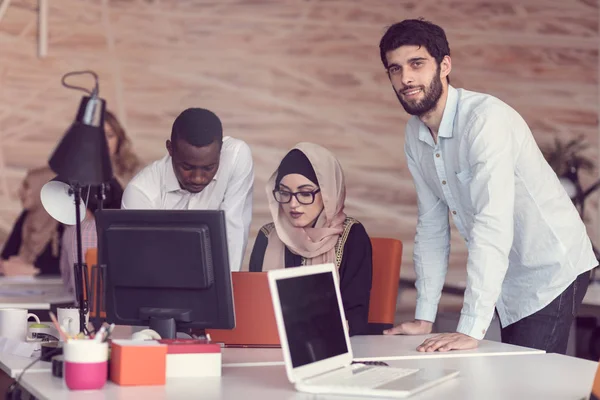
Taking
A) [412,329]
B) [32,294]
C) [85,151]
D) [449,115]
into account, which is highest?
[449,115]

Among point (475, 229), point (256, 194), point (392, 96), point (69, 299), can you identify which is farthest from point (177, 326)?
point (392, 96)

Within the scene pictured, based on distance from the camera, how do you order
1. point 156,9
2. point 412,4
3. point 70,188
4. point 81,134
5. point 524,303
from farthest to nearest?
point 412,4, point 156,9, point 524,303, point 70,188, point 81,134

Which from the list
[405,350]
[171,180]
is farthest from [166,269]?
[171,180]

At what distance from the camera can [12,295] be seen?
358 centimetres

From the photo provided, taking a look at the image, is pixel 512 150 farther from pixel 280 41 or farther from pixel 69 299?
pixel 280 41

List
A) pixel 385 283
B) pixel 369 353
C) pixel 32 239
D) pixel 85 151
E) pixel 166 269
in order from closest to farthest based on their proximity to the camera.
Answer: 1. pixel 85 151
2. pixel 166 269
3. pixel 369 353
4. pixel 385 283
5. pixel 32 239

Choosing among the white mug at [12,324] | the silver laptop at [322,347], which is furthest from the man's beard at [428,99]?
the white mug at [12,324]

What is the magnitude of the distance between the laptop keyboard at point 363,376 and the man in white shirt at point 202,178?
1173 millimetres

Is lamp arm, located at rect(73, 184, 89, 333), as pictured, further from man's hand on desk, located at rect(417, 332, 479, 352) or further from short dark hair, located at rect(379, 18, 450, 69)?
short dark hair, located at rect(379, 18, 450, 69)

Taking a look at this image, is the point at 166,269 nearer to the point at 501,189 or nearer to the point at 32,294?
the point at 501,189

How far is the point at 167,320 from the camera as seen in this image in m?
2.07

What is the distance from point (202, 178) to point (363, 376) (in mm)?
1366

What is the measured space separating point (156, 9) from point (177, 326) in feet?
11.4

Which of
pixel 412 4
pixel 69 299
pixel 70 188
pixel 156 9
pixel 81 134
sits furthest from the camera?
pixel 412 4
